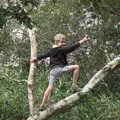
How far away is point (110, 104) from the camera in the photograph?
11.1 metres

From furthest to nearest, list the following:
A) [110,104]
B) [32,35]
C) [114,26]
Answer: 1. [114,26]
2. [110,104]
3. [32,35]

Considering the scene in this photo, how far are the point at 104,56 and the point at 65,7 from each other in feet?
5.79

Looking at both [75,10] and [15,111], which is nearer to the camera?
[15,111]

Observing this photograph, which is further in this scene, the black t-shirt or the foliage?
the foliage

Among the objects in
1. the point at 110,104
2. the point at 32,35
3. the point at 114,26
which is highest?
the point at 32,35

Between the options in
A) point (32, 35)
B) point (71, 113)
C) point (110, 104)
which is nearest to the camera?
point (32, 35)

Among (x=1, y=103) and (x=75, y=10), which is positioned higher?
(x=75, y=10)

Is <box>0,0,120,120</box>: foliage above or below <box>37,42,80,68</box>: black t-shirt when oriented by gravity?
below

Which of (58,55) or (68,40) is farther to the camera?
(68,40)

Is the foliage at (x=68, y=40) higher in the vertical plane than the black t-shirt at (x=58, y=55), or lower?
lower

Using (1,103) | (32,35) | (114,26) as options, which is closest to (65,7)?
(114,26)

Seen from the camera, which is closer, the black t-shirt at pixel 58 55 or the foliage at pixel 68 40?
the black t-shirt at pixel 58 55

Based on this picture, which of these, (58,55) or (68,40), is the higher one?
(58,55)

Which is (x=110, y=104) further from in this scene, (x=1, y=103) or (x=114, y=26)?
(x=114, y=26)
